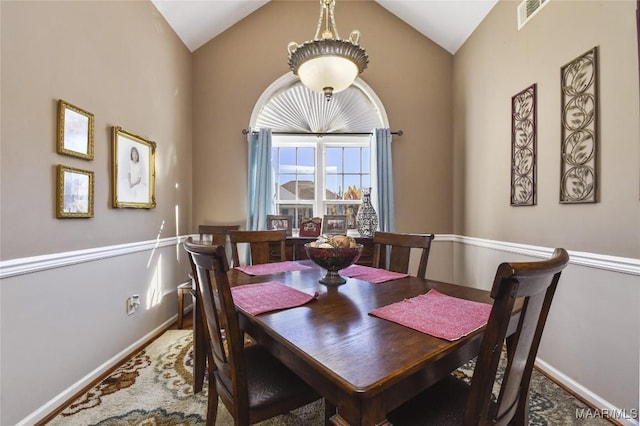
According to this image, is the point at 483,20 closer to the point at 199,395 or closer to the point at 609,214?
the point at 609,214

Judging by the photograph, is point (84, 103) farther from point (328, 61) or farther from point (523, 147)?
point (523, 147)

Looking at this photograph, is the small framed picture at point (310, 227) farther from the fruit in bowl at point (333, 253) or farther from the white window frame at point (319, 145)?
the fruit in bowl at point (333, 253)

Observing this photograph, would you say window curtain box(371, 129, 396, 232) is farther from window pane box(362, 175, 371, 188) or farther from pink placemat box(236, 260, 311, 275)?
Answer: pink placemat box(236, 260, 311, 275)

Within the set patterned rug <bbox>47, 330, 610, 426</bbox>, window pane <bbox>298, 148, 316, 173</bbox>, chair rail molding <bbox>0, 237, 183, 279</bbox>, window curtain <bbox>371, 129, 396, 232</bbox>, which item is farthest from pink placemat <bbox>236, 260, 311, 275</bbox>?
window pane <bbox>298, 148, 316, 173</bbox>

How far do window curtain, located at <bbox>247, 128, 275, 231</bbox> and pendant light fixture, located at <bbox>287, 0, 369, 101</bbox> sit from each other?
56.9 inches

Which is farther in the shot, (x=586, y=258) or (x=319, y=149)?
(x=319, y=149)

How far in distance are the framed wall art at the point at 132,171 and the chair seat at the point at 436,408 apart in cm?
225

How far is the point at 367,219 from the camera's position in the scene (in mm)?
3277

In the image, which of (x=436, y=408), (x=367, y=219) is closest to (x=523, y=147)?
(x=367, y=219)

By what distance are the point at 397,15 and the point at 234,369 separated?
3.90 metres

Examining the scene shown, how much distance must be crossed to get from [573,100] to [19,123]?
3.10 meters

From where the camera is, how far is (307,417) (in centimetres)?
164

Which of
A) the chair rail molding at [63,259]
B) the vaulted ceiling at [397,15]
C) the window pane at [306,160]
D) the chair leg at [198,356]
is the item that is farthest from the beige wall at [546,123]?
the chair rail molding at [63,259]

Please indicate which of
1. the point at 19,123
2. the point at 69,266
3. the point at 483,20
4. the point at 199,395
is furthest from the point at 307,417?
the point at 483,20
